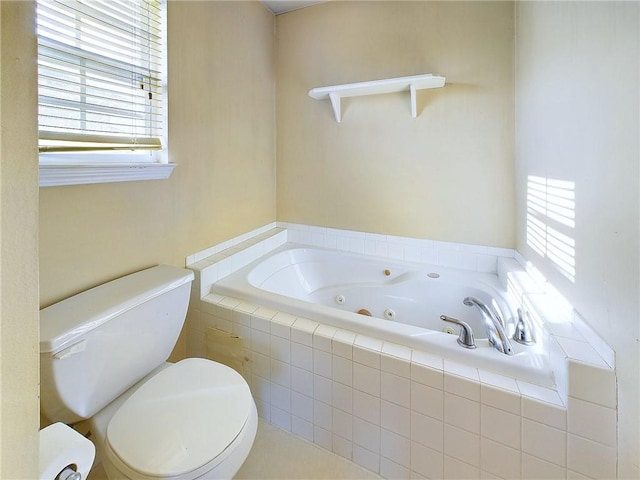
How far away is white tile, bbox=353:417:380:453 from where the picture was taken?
4.17 ft

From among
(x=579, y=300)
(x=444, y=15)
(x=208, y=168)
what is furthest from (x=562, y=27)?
(x=208, y=168)

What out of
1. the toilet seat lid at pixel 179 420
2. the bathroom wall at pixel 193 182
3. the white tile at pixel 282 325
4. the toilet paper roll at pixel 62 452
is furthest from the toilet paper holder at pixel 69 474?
the white tile at pixel 282 325

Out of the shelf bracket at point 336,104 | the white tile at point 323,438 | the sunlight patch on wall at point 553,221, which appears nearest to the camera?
the sunlight patch on wall at point 553,221

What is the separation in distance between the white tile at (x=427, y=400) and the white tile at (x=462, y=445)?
0.06 m

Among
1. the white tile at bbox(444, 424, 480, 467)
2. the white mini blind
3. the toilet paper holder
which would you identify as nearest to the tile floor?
the white tile at bbox(444, 424, 480, 467)

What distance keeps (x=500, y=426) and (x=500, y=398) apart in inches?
4.0

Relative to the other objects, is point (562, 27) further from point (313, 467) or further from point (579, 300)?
point (313, 467)

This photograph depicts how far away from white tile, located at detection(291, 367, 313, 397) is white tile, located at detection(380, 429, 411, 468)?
13.9 inches

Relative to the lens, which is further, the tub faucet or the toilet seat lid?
the tub faucet

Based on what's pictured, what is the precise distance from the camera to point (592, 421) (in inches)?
36.9

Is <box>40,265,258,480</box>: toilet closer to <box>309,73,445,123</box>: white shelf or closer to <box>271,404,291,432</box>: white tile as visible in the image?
<box>271,404,291,432</box>: white tile

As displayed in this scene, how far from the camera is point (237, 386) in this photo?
1.12 meters

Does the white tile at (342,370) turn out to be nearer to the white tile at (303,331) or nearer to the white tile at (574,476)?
the white tile at (303,331)

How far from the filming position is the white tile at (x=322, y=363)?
4.34 ft
